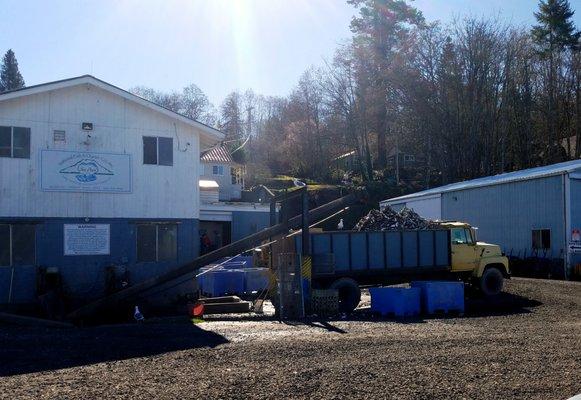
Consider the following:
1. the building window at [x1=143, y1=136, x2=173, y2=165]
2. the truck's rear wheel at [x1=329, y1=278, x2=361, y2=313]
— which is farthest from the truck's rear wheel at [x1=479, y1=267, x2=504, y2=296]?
the building window at [x1=143, y1=136, x2=173, y2=165]

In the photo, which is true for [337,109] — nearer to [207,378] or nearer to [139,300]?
[139,300]

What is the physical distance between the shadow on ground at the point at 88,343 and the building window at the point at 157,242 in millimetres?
5668

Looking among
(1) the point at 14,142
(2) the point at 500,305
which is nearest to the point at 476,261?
(2) the point at 500,305

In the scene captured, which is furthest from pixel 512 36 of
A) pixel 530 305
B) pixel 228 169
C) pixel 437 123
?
pixel 530 305

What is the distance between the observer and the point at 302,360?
10.8m

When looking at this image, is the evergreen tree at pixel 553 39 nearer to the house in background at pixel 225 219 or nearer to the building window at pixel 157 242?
the house in background at pixel 225 219

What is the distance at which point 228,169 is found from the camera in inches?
2226

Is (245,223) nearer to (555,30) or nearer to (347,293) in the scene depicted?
(347,293)

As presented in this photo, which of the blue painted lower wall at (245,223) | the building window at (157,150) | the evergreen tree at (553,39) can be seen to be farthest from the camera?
the evergreen tree at (553,39)

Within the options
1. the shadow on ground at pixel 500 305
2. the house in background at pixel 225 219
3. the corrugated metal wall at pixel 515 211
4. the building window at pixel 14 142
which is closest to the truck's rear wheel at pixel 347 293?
the shadow on ground at pixel 500 305

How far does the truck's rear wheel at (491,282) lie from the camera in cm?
2125

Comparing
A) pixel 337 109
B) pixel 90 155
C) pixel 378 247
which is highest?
pixel 337 109

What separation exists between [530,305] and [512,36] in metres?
39.0

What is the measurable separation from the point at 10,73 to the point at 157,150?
213ft
